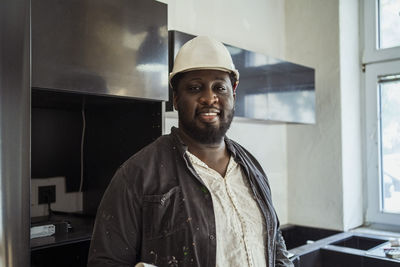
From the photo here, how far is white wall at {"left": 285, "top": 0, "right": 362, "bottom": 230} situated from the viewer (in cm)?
264

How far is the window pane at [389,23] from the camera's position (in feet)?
8.66

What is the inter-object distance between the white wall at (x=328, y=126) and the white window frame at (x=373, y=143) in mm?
61

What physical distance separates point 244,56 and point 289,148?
118cm

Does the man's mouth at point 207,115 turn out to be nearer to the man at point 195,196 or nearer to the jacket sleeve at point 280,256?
the man at point 195,196

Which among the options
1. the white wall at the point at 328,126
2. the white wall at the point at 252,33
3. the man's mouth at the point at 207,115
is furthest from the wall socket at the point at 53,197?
the white wall at the point at 328,126

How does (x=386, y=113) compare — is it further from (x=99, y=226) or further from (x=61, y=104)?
(x=99, y=226)

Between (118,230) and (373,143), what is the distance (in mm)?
2277

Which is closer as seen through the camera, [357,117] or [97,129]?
[97,129]

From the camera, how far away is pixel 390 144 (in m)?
2.66

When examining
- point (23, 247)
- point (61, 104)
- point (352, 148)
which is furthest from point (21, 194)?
point (352, 148)

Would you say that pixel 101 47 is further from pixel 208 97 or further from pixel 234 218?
pixel 234 218

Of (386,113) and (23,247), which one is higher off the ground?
(386,113)

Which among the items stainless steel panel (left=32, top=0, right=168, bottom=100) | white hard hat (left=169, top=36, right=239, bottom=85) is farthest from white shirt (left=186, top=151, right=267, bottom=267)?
stainless steel panel (left=32, top=0, right=168, bottom=100)

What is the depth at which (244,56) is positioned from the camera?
1.94 m
